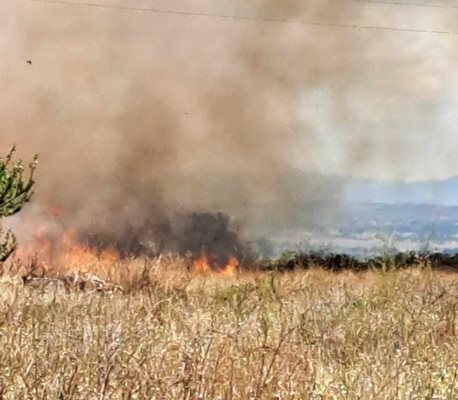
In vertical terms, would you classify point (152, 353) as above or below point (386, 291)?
below

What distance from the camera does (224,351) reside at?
14.1ft

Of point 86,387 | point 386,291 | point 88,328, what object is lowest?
point 86,387

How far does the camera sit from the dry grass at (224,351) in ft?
12.1

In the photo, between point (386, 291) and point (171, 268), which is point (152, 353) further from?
point (171, 268)

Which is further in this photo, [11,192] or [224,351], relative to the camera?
[11,192]

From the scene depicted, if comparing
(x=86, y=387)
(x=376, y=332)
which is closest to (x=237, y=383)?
(x=86, y=387)

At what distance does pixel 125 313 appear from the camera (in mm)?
5113

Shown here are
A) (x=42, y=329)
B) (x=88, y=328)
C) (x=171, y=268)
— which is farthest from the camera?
(x=171, y=268)

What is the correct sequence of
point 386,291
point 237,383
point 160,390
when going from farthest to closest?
1. point 386,291
2. point 237,383
3. point 160,390

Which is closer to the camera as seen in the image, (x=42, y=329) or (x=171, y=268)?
(x=42, y=329)

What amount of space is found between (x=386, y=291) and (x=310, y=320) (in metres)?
2.24

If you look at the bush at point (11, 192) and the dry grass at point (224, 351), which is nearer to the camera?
the dry grass at point (224, 351)

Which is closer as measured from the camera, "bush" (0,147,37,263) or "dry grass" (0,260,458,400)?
"dry grass" (0,260,458,400)

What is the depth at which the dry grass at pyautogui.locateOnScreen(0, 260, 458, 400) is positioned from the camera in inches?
146
